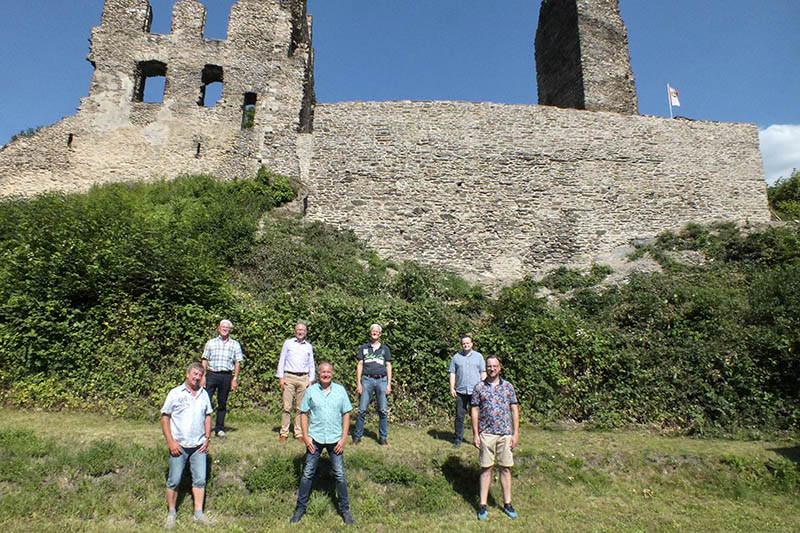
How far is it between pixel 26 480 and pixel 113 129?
1490 cm

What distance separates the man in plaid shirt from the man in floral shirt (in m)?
3.26

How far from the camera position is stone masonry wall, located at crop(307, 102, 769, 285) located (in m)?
14.3

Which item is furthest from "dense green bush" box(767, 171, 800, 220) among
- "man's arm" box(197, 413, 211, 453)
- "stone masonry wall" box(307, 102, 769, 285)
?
"man's arm" box(197, 413, 211, 453)

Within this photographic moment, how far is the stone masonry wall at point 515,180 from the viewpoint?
46.9 ft

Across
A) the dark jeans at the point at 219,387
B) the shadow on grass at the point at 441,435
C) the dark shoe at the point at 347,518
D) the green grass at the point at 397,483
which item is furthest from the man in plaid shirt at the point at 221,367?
the shadow on grass at the point at 441,435

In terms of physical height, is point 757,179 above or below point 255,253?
above

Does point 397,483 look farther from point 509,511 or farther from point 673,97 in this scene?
point 673,97

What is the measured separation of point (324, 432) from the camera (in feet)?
14.9

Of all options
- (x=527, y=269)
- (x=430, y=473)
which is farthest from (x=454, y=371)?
(x=527, y=269)

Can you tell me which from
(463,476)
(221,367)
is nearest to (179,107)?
(221,367)

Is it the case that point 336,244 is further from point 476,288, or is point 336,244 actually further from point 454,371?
point 454,371

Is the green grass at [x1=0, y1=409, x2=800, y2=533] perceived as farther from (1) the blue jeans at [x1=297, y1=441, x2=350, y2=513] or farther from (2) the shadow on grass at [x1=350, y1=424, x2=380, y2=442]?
(2) the shadow on grass at [x1=350, y1=424, x2=380, y2=442]

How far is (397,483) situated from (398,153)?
38.4 ft

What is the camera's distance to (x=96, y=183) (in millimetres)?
15586
